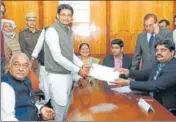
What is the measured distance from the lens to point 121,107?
8.92 feet

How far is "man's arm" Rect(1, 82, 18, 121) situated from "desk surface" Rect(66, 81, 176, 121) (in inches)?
15.5

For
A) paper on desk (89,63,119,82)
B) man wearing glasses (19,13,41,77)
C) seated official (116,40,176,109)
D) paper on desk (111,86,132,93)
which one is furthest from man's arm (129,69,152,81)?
man wearing glasses (19,13,41,77)

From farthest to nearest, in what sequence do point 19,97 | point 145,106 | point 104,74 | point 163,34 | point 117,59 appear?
1. point 117,59
2. point 163,34
3. point 104,74
4. point 145,106
5. point 19,97

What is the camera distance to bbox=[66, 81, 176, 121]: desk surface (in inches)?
96.2

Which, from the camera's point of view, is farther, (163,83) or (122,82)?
(122,82)

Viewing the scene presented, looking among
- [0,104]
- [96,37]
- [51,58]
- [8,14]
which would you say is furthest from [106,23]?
[0,104]

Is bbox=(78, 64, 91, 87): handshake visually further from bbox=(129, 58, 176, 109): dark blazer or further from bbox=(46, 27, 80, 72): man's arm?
bbox=(129, 58, 176, 109): dark blazer

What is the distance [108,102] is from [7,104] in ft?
3.14

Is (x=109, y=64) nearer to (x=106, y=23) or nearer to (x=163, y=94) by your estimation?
(x=163, y=94)

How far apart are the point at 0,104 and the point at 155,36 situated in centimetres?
262

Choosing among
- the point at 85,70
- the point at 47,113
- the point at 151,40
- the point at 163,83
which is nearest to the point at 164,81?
the point at 163,83

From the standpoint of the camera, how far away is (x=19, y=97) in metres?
2.36

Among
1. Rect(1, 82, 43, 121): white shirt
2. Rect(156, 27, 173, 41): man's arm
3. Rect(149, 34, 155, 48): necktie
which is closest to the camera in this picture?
Rect(1, 82, 43, 121): white shirt

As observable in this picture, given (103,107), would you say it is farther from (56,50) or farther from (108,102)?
(56,50)
